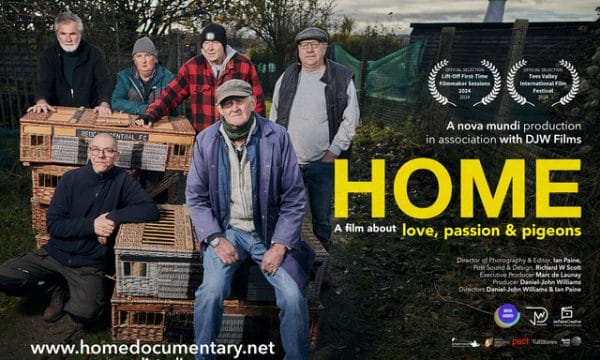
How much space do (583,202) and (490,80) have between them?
13.1ft

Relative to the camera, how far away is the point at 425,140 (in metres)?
8.97

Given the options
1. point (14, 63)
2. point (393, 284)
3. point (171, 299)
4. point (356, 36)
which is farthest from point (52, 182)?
point (356, 36)

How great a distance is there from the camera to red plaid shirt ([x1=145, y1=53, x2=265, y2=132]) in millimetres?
4773

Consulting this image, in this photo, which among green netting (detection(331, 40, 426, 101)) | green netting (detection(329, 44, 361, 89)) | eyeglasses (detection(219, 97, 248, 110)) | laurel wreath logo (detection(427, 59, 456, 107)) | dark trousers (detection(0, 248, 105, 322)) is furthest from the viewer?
green netting (detection(329, 44, 361, 89))

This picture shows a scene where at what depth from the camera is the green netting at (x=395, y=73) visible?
1141 cm

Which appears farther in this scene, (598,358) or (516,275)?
(516,275)

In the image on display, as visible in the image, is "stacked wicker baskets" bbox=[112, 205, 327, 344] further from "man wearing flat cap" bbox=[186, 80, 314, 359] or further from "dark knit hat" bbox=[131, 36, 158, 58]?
"dark knit hat" bbox=[131, 36, 158, 58]

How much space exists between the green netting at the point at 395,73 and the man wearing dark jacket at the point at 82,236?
7.96m

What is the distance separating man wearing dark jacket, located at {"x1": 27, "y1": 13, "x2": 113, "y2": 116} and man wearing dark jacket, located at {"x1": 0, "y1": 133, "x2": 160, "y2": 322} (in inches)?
34.2

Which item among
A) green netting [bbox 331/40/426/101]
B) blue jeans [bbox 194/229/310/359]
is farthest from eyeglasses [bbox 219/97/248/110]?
green netting [bbox 331/40/426/101]

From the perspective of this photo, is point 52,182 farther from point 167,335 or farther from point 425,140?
point 425,140

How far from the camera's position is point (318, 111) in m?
Answer: 4.52

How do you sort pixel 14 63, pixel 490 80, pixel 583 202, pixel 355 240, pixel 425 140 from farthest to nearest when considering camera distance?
pixel 425 140, pixel 490 80, pixel 14 63, pixel 355 240, pixel 583 202

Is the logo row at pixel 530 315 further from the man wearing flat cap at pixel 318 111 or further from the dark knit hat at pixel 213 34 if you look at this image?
the dark knit hat at pixel 213 34
